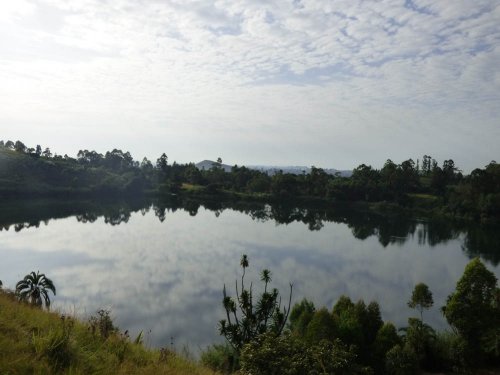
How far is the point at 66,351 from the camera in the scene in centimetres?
673

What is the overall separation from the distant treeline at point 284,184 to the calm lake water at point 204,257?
14876 mm

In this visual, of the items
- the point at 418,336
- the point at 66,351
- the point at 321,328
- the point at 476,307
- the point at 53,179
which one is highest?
A: the point at 66,351

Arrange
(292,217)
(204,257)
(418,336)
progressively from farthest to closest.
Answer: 1. (292,217)
2. (204,257)
3. (418,336)

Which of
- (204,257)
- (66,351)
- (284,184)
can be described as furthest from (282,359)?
(284,184)

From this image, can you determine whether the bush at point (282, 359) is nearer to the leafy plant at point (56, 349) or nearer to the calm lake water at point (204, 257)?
the leafy plant at point (56, 349)

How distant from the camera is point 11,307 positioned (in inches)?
360

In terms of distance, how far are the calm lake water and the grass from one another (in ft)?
36.4

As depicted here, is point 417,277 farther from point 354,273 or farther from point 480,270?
point 480,270

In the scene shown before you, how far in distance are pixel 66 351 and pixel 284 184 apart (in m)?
141

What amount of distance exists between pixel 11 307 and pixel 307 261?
56362 millimetres

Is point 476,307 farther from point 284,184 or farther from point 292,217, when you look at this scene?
point 284,184

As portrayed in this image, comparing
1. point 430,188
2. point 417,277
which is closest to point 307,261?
point 417,277

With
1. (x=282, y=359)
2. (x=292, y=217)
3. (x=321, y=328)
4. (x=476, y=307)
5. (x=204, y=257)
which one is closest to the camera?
(x=282, y=359)

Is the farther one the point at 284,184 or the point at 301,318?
the point at 284,184
